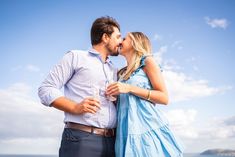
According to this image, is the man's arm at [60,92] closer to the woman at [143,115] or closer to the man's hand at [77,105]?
the man's hand at [77,105]

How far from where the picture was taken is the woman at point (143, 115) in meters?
4.01

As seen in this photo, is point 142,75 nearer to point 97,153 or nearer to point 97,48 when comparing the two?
point 97,48

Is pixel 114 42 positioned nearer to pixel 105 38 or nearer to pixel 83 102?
pixel 105 38

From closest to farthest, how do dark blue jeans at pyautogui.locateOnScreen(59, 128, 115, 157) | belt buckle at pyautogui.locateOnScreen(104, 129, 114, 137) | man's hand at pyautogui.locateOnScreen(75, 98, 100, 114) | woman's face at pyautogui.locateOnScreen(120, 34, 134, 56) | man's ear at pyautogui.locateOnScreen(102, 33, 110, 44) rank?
man's hand at pyautogui.locateOnScreen(75, 98, 100, 114) → dark blue jeans at pyautogui.locateOnScreen(59, 128, 115, 157) → belt buckle at pyautogui.locateOnScreen(104, 129, 114, 137) → man's ear at pyautogui.locateOnScreen(102, 33, 110, 44) → woman's face at pyautogui.locateOnScreen(120, 34, 134, 56)

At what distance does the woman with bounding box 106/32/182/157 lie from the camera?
13.1 ft

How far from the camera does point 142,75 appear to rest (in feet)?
14.4

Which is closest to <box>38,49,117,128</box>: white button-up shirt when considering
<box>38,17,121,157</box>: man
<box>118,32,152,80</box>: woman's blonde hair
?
<box>38,17,121,157</box>: man

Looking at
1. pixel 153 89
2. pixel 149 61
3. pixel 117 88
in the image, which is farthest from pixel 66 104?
pixel 149 61

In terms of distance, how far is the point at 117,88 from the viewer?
393cm

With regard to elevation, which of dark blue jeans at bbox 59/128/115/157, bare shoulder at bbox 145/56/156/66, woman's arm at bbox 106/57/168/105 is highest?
bare shoulder at bbox 145/56/156/66

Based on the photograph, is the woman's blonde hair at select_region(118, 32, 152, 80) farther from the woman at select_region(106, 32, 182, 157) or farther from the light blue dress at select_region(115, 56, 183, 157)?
the light blue dress at select_region(115, 56, 183, 157)

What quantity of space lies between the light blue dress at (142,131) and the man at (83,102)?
0.15 meters

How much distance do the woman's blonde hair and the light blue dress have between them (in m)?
0.22

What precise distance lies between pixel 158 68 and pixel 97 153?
4.33 feet
